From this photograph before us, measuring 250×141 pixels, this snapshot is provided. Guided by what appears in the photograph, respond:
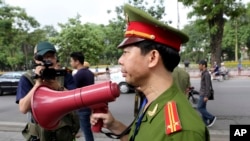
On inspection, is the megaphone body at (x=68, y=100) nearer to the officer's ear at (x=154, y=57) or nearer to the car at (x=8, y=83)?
the officer's ear at (x=154, y=57)

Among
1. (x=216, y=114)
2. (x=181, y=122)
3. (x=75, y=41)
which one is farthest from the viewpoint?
(x=75, y=41)

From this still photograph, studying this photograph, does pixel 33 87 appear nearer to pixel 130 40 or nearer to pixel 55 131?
pixel 55 131

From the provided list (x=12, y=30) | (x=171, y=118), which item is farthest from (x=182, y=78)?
(x=12, y=30)

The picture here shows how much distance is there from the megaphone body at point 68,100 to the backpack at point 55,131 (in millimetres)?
802

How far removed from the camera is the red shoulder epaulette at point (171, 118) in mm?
1221

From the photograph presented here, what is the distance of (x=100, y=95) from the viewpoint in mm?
1604

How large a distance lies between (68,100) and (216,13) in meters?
17.7

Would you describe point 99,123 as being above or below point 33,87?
below

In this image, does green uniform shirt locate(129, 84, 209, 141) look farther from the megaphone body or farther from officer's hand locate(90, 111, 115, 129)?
officer's hand locate(90, 111, 115, 129)

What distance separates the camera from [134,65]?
1516mm

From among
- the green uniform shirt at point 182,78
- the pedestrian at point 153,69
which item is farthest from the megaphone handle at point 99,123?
the green uniform shirt at point 182,78

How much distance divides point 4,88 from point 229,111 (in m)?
11.2

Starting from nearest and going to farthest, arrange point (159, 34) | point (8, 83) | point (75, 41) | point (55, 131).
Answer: point (159, 34), point (55, 131), point (8, 83), point (75, 41)

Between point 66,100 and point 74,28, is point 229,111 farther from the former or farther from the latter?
point 74,28
